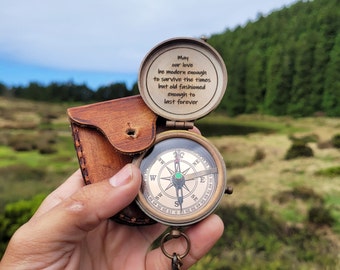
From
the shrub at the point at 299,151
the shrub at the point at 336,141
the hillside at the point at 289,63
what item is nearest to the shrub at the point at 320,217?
the shrub at the point at 299,151

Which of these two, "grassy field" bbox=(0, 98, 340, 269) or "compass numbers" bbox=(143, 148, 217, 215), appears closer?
"compass numbers" bbox=(143, 148, 217, 215)

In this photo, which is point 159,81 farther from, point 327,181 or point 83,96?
point 83,96

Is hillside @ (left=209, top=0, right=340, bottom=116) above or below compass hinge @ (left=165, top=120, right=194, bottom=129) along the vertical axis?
below

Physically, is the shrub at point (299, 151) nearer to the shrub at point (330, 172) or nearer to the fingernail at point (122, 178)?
the shrub at point (330, 172)

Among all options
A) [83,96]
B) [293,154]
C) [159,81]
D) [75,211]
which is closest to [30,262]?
[75,211]

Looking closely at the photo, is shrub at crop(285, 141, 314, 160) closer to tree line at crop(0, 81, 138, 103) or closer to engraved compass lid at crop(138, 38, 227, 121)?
tree line at crop(0, 81, 138, 103)

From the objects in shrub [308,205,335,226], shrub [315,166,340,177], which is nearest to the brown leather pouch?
shrub [308,205,335,226]
